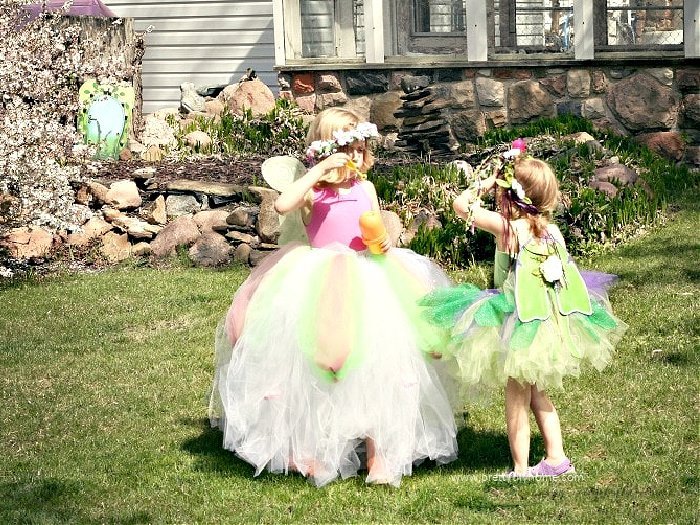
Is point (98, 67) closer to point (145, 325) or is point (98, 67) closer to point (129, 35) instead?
point (129, 35)

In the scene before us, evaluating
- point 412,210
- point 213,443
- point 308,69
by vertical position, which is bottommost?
point 213,443

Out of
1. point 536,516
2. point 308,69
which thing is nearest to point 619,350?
point 536,516

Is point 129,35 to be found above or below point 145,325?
above

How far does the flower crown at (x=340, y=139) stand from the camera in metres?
5.25

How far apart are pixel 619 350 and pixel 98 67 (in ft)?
28.5

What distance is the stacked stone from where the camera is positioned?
11.6 meters

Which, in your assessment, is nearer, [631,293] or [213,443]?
[213,443]

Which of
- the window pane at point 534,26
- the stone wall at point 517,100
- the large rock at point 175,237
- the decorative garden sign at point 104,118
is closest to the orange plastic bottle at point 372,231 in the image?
the large rock at point 175,237

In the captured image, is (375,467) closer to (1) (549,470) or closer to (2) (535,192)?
(1) (549,470)

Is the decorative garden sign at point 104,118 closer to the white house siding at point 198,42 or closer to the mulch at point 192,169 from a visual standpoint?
the mulch at point 192,169

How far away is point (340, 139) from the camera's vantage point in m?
5.25

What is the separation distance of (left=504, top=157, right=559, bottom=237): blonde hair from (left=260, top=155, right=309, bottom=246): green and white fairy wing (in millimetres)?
1141

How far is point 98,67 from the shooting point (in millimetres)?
13641

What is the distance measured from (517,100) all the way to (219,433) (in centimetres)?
702
